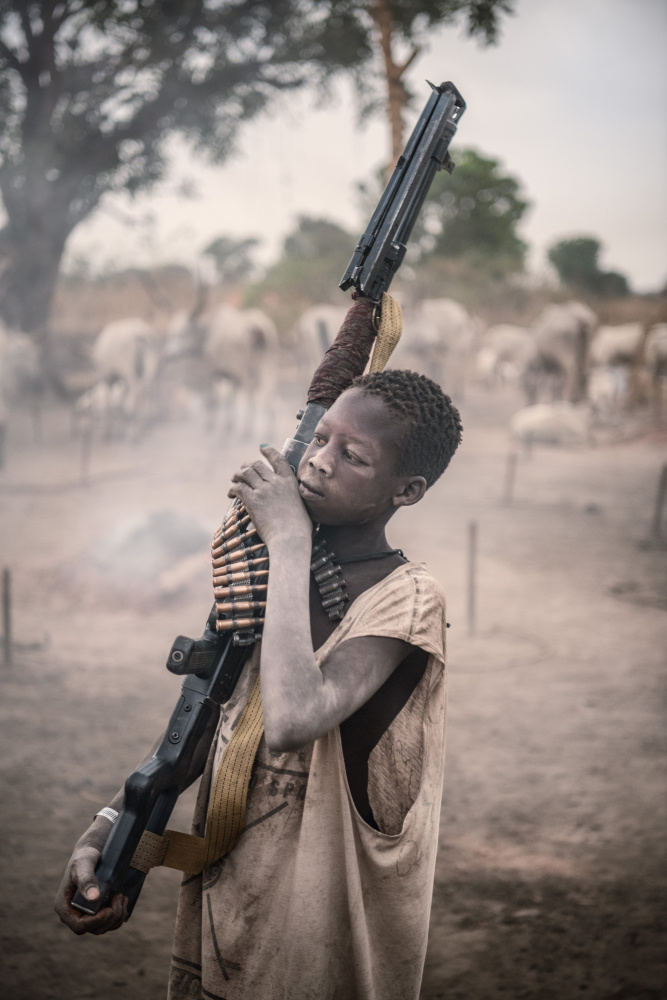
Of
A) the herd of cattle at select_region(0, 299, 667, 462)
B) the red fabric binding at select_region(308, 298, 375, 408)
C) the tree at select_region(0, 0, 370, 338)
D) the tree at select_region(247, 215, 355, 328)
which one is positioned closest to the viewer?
the red fabric binding at select_region(308, 298, 375, 408)

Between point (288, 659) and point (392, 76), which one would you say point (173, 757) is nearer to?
point (288, 659)

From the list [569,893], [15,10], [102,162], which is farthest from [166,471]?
[569,893]

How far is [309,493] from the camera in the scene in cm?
156

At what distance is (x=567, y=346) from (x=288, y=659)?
793 inches

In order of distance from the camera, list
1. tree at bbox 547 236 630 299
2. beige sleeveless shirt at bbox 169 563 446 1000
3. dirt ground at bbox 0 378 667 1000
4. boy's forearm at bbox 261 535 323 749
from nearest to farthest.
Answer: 1. boy's forearm at bbox 261 535 323 749
2. beige sleeveless shirt at bbox 169 563 446 1000
3. dirt ground at bbox 0 378 667 1000
4. tree at bbox 547 236 630 299

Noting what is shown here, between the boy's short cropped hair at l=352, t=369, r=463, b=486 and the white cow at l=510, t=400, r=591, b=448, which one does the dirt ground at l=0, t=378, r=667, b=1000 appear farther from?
the white cow at l=510, t=400, r=591, b=448

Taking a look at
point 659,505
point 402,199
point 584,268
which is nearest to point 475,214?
point 584,268

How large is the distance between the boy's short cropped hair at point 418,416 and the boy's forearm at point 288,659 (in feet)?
1.14

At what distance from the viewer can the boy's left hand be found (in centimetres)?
151

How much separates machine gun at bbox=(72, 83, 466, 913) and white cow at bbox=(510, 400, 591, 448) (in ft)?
49.4

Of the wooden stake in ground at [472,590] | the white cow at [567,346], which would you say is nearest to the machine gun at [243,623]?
the wooden stake in ground at [472,590]

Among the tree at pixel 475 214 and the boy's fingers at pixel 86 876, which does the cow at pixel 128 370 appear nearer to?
the boy's fingers at pixel 86 876

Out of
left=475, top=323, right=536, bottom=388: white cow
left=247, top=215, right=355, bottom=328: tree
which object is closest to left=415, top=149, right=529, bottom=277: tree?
left=247, top=215, right=355, bottom=328: tree

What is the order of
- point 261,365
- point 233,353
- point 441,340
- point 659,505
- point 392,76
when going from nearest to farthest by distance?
point 392,76 < point 659,505 < point 233,353 < point 261,365 < point 441,340
